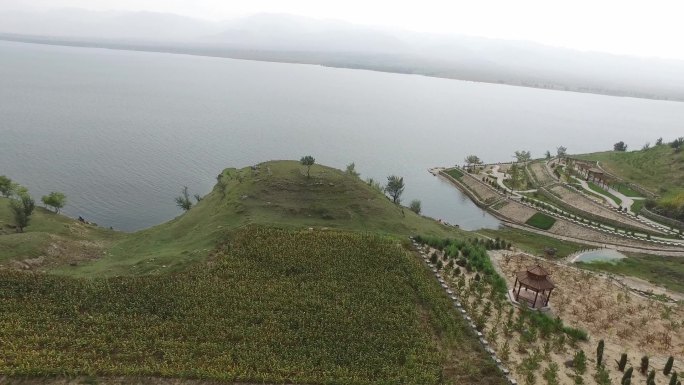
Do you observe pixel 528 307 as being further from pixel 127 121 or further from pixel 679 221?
pixel 127 121

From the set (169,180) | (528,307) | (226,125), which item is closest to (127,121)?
(226,125)

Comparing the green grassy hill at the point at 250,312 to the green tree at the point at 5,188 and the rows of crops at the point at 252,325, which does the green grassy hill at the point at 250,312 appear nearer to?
the rows of crops at the point at 252,325

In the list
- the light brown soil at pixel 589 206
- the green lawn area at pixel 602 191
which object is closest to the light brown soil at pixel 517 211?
the light brown soil at pixel 589 206

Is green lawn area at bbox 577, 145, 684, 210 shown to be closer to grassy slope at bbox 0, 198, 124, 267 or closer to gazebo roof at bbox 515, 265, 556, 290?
gazebo roof at bbox 515, 265, 556, 290

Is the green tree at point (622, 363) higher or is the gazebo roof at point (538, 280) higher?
the gazebo roof at point (538, 280)

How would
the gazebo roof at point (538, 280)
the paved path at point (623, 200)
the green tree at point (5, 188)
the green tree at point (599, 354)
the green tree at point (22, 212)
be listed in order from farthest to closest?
the paved path at point (623, 200) < the green tree at point (5, 188) < the green tree at point (22, 212) < the gazebo roof at point (538, 280) < the green tree at point (599, 354)

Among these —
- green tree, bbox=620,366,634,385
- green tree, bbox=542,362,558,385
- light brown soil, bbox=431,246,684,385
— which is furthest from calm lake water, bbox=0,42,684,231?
green tree, bbox=620,366,634,385

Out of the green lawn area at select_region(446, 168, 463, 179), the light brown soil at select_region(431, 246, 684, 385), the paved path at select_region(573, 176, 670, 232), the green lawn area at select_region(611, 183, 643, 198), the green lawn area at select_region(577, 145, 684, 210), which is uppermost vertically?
the green lawn area at select_region(577, 145, 684, 210)
